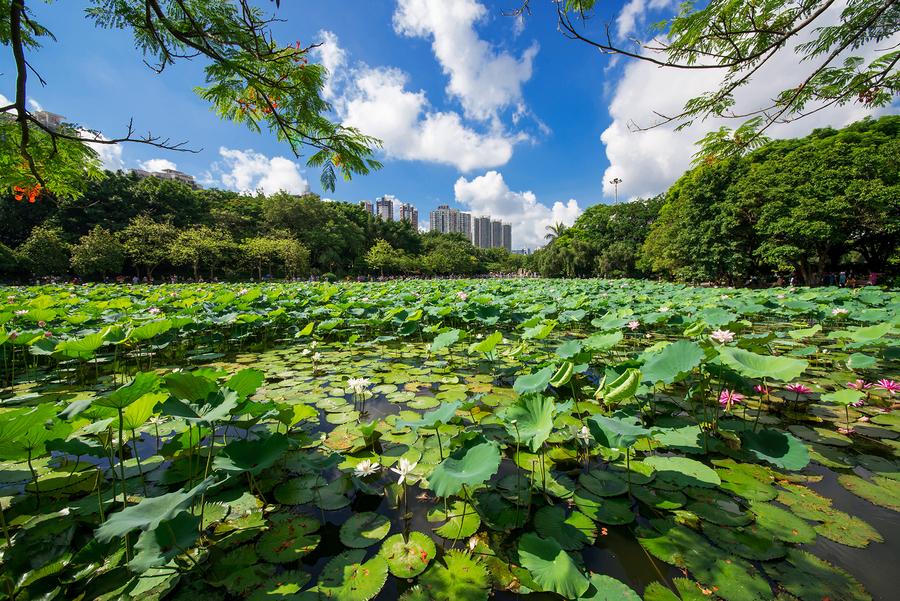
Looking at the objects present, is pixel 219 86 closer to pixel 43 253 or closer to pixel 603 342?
pixel 603 342

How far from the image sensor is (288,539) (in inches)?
56.6

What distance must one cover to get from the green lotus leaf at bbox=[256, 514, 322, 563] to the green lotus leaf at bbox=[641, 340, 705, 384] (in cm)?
192

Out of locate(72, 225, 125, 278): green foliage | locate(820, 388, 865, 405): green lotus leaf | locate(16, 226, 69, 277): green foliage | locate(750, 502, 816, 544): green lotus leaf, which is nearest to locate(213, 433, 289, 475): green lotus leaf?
locate(750, 502, 816, 544): green lotus leaf

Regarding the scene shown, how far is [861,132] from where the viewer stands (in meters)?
15.3

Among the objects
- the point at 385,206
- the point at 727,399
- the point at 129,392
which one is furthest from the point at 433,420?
the point at 385,206

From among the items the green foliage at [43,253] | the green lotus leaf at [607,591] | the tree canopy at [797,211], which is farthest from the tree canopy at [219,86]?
the green foliage at [43,253]

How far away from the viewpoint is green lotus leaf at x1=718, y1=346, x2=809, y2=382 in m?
1.66

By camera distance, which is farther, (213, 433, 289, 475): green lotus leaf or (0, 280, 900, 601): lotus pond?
(213, 433, 289, 475): green lotus leaf

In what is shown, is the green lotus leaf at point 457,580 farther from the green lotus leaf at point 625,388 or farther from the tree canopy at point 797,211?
the tree canopy at point 797,211

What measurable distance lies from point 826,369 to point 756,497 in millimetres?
3263

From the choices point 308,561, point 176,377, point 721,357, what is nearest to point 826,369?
point 721,357

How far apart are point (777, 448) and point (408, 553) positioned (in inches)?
72.5

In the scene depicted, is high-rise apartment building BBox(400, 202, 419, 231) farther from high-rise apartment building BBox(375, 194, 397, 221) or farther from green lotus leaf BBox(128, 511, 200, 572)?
green lotus leaf BBox(128, 511, 200, 572)

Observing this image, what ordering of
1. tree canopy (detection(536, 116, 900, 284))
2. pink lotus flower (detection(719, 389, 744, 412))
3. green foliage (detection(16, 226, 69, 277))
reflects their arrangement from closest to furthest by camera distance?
1. pink lotus flower (detection(719, 389, 744, 412))
2. tree canopy (detection(536, 116, 900, 284))
3. green foliage (detection(16, 226, 69, 277))
